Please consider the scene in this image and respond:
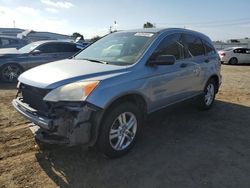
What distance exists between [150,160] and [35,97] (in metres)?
1.87

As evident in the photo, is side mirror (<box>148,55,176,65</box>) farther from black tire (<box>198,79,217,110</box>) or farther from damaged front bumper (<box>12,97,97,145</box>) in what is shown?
black tire (<box>198,79,217,110</box>)

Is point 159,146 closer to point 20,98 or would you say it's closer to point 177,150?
point 177,150

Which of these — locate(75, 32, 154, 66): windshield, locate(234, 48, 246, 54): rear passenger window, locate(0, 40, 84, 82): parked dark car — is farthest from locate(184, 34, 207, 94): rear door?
locate(234, 48, 246, 54): rear passenger window

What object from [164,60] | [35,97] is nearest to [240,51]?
[164,60]

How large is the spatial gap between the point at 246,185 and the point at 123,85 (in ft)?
6.73

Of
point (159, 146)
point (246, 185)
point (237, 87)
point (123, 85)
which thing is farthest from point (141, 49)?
point (237, 87)

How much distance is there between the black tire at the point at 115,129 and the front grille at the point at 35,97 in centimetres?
81

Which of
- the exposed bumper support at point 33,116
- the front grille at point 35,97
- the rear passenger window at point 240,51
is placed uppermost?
the front grille at point 35,97

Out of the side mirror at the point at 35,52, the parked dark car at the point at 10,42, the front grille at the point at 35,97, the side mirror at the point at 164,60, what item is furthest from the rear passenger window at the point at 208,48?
the parked dark car at the point at 10,42

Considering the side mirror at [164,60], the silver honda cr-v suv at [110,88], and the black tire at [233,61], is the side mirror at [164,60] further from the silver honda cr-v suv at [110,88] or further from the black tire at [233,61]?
the black tire at [233,61]

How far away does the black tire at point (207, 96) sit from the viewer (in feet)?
22.6

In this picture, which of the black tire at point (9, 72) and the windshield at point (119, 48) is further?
the black tire at point (9, 72)

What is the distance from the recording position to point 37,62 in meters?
11.4

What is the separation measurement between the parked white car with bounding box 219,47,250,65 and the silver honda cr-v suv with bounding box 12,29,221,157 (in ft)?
60.8
